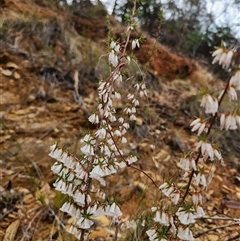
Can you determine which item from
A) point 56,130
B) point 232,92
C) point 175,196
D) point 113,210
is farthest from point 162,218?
point 56,130

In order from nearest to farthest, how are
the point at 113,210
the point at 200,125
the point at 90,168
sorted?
the point at 200,125 → the point at 113,210 → the point at 90,168

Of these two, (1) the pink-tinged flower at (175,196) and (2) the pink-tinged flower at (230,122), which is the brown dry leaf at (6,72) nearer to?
(1) the pink-tinged flower at (175,196)

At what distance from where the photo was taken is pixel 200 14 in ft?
60.8

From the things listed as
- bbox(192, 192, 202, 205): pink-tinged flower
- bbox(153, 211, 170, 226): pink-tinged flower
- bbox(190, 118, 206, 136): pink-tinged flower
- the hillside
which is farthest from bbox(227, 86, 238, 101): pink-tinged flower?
the hillside

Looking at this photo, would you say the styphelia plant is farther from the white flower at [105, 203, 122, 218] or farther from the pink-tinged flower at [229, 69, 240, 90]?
the white flower at [105, 203, 122, 218]

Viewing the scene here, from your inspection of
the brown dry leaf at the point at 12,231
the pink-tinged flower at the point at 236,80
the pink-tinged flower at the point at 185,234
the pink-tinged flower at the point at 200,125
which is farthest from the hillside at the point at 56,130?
the pink-tinged flower at the point at 236,80

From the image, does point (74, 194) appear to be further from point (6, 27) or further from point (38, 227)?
point (6, 27)

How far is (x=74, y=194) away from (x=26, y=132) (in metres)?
2.38

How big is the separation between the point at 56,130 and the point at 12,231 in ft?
5.51

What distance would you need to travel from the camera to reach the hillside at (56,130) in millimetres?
2811

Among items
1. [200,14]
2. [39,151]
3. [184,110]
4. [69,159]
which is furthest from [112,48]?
[200,14]

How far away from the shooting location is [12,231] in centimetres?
256

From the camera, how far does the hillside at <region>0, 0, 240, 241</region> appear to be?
2811 millimetres

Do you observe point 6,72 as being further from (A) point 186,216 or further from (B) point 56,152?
(A) point 186,216
